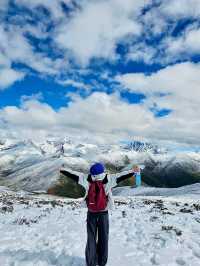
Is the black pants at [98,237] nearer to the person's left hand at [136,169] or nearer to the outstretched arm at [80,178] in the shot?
the outstretched arm at [80,178]

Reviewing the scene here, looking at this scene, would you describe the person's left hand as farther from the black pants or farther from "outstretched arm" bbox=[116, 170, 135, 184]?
the black pants

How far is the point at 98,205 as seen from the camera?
34.6ft

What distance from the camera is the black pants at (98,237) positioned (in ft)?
34.4

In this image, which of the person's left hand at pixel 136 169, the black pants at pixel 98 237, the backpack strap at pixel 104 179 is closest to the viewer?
the black pants at pixel 98 237

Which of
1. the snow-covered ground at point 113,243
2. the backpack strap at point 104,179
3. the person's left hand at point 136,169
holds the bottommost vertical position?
the snow-covered ground at point 113,243

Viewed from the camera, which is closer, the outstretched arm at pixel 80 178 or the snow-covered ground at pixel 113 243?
the outstretched arm at pixel 80 178

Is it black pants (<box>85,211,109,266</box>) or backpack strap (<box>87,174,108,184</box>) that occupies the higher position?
backpack strap (<box>87,174,108,184</box>)

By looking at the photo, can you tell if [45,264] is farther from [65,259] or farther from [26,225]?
[26,225]

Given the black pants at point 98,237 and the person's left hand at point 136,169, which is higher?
the person's left hand at point 136,169

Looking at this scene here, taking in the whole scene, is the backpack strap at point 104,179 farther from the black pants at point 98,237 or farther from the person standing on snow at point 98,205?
the black pants at point 98,237

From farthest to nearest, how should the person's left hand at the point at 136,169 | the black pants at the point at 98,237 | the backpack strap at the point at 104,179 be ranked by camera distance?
the person's left hand at the point at 136,169 → the backpack strap at the point at 104,179 → the black pants at the point at 98,237

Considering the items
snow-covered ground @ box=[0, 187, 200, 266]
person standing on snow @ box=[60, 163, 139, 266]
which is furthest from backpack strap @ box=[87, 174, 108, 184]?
snow-covered ground @ box=[0, 187, 200, 266]

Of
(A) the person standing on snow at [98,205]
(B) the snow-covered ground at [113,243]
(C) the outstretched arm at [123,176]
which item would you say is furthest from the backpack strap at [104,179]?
(B) the snow-covered ground at [113,243]

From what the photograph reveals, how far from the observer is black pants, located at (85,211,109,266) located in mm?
10492
